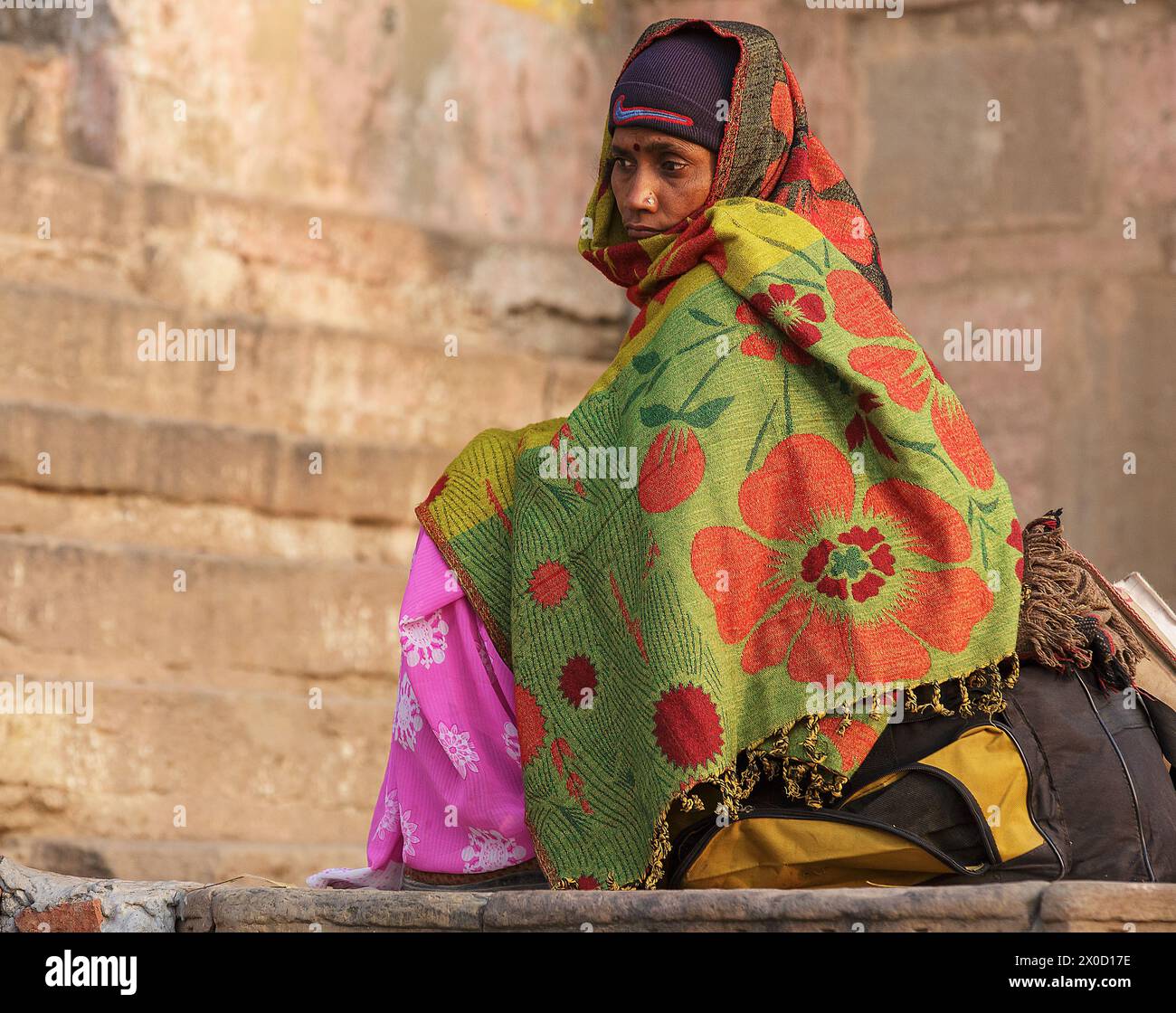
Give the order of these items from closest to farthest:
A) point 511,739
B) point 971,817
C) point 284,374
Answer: point 971,817, point 511,739, point 284,374

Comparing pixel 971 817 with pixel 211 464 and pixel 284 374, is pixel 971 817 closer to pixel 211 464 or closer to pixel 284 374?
pixel 211 464

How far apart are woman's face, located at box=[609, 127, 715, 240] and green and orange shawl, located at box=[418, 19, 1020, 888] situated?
169mm

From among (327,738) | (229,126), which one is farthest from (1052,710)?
(229,126)

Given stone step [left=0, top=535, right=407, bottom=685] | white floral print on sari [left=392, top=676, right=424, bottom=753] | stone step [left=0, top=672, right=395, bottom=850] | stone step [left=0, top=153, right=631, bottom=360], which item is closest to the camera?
white floral print on sari [left=392, top=676, right=424, bottom=753]

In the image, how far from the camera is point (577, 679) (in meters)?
2.71

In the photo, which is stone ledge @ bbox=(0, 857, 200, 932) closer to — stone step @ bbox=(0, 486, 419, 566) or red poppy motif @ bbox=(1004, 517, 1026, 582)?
red poppy motif @ bbox=(1004, 517, 1026, 582)

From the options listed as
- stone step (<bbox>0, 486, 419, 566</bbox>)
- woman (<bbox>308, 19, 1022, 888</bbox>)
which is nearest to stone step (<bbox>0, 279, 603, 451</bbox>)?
stone step (<bbox>0, 486, 419, 566</bbox>)

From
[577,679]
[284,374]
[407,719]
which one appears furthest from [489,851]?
[284,374]

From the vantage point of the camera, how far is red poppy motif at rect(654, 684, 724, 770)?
8.24 feet

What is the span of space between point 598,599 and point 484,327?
3361mm

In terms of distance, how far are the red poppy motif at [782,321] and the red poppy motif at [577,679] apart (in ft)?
1.72

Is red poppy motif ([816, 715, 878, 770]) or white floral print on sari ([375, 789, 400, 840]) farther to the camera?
white floral print on sari ([375, 789, 400, 840])

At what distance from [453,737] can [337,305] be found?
10.2 feet

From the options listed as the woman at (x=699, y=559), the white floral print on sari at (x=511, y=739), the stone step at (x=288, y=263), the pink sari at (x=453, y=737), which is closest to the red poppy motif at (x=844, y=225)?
the woman at (x=699, y=559)
